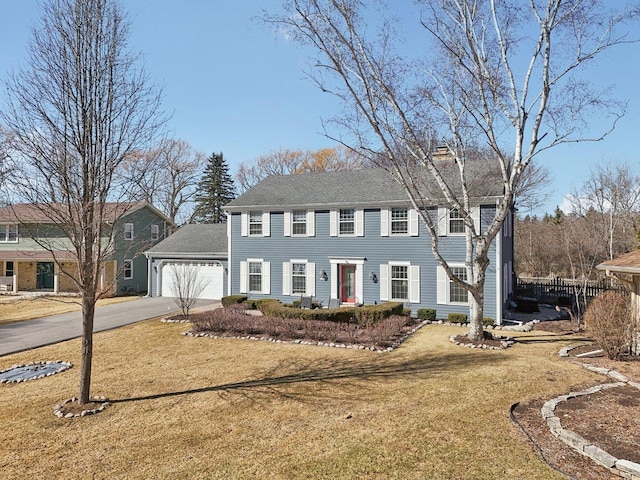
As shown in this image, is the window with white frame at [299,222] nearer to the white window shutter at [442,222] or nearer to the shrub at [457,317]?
the white window shutter at [442,222]

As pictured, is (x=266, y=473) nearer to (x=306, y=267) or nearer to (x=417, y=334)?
(x=417, y=334)

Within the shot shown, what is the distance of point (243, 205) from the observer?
1952cm

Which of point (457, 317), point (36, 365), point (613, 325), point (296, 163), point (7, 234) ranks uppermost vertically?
point (296, 163)

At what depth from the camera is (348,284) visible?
17.8m

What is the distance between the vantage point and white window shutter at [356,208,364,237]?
57.0ft

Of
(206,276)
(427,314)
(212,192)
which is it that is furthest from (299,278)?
(212,192)

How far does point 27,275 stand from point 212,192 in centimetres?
1724

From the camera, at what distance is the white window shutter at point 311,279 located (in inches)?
713

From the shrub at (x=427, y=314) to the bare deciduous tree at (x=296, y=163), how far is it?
69.9 feet

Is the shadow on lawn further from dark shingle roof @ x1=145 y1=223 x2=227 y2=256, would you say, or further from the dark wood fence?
dark shingle roof @ x1=145 y1=223 x2=227 y2=256

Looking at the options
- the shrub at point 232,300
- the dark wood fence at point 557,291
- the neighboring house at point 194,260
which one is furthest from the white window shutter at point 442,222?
the neighboring house at point 194,260

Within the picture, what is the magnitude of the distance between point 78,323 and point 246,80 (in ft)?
37.4

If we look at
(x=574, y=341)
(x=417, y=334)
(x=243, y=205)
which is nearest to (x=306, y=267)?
(x=243, y=205)

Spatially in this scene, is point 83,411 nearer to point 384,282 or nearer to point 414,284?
point 384,282
